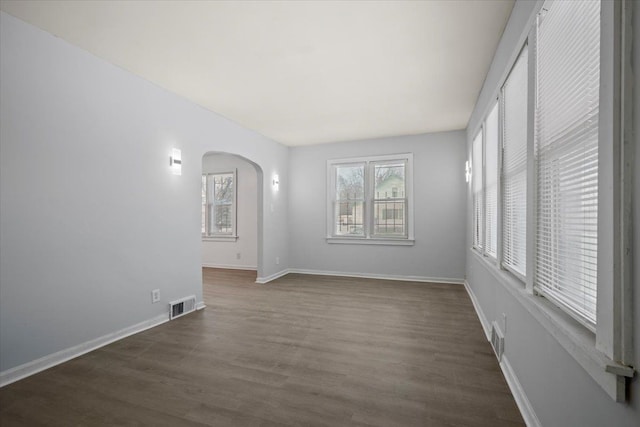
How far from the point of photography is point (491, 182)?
129 inches

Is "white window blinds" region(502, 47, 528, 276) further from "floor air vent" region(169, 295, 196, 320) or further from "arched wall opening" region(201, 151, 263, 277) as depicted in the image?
"arched wall opening" region(201, 151, 263, 277)

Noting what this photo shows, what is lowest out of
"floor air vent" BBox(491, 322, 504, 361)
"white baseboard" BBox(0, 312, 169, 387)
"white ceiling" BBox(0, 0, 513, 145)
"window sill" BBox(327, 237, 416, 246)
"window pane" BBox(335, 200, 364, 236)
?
"white baseboard" BBox(0, 312, 169, 387)

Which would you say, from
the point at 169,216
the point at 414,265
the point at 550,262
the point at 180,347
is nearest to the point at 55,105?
the point at 169,216

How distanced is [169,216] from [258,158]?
2295mm

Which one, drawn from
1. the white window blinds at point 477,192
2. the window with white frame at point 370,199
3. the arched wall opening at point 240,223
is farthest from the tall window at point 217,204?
the white window blinds at point 477,192

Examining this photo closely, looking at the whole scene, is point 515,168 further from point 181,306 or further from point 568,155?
point 181,306

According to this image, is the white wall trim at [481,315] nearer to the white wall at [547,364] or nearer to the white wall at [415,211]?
the white wall at [547,364]

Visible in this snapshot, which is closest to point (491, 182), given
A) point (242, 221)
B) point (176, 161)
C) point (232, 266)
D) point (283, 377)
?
point (283, 377)

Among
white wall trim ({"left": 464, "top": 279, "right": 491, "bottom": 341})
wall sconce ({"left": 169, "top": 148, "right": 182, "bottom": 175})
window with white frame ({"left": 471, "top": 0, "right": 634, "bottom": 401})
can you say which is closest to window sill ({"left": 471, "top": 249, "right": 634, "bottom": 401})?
window with white frame ({"left": 471, "top": 0, "right": 634, "bottom": 401})

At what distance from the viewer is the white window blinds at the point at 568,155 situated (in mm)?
1176

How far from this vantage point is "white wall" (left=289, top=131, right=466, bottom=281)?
565cm

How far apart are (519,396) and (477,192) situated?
9.17ft

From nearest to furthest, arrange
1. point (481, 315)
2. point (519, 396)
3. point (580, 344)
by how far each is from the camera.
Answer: point (580, 344), point (519, 396), point (481, 315)

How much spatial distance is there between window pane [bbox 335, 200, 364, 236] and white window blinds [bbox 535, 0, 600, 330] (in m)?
4.60
